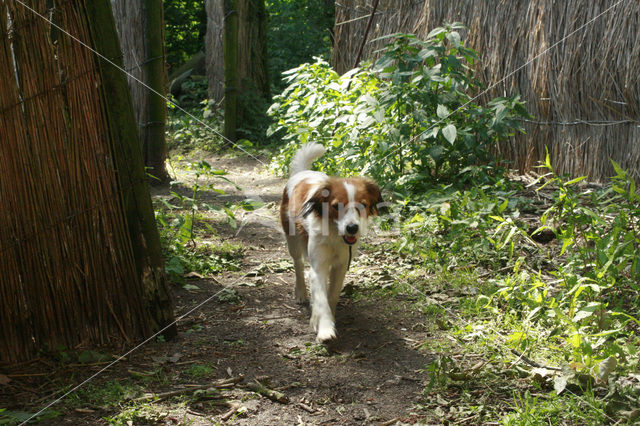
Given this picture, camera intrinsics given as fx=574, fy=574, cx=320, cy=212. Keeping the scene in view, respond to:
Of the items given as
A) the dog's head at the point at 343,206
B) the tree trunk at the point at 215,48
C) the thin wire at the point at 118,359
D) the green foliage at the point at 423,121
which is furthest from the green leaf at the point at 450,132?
the tree trunk at the point at 215,48

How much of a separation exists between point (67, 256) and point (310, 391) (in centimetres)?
151

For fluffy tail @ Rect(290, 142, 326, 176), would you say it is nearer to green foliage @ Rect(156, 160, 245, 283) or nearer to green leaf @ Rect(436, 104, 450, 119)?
green foliage @ Rect(156, 160, 245, 283)

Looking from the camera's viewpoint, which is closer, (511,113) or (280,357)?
(280,357)

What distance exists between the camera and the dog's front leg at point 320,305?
3.59 metres

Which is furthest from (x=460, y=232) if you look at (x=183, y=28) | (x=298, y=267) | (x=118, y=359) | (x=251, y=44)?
(x=183, y=28)

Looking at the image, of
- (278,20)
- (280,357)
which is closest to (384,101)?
(280,357)

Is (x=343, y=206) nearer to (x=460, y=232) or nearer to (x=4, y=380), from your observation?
(x=460, y=232)

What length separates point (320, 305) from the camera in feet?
12.2

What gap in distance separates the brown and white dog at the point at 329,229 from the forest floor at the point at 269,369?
207 mm

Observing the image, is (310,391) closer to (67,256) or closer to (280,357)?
(280,357)

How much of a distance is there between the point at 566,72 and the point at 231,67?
21.7 feet

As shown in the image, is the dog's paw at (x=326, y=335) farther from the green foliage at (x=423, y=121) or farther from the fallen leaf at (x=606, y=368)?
the green foliage at (x=423, y=121)

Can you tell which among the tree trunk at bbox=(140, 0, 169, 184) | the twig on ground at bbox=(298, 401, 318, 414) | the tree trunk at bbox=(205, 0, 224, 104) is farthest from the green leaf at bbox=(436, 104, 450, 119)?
the tree trunk at bbox=(205, 0, 224, 104)

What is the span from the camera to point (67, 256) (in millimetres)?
3141
